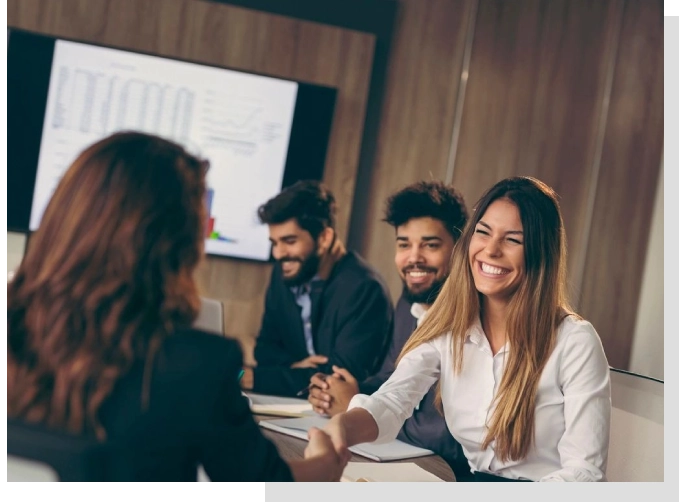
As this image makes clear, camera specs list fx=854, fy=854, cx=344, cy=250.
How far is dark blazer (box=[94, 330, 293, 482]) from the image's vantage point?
51.9 inches

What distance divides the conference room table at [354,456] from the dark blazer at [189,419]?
310 millimetres

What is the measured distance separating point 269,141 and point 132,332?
174 cm

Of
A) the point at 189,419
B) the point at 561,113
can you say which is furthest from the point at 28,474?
the point at 561,113

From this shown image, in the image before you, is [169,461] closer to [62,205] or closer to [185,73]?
[62,205]

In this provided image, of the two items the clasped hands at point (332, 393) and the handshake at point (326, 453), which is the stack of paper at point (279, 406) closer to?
the clasped hands at point (332, 393)

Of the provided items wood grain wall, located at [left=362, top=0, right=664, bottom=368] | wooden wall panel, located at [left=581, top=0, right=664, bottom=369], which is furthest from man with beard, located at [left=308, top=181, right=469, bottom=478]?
wooden wall panel, located at [left=581, top=0, right=664, bottom=369]

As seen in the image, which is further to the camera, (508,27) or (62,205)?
(508,27)

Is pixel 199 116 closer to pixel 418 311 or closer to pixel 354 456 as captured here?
pixel 418 311

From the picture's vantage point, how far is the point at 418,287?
237 centimetres

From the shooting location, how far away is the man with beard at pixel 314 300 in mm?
2533

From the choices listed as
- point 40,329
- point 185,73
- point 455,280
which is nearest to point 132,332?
point 40,329

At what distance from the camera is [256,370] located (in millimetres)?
2268

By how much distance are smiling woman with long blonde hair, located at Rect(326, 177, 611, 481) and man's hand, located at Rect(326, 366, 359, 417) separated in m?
0.18

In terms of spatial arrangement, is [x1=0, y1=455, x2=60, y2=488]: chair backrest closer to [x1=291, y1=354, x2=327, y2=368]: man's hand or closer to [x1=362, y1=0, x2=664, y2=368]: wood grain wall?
[x1=291, y1=354, x2=327, y2=368]: man's hand
